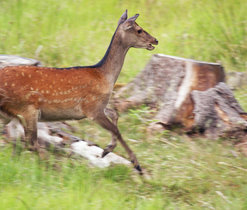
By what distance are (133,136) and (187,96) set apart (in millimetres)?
923

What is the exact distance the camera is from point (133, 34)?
18.4 feet

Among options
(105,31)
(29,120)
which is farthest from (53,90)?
(105,31)

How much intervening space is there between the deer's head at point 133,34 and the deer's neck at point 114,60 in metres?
0.07

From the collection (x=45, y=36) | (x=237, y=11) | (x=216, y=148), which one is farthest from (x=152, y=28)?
(x=216, y=148)

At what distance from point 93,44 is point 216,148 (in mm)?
3685

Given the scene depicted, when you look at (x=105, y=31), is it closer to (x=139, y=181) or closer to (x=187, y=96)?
(x=187, y=96)

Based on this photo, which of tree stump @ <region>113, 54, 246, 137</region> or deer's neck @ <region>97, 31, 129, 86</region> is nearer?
deer's neck @ <region>97, 31, 129, 86</region>

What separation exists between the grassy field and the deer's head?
4.04 feet

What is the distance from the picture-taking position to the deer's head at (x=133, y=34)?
5.53 m

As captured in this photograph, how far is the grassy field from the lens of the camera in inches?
175

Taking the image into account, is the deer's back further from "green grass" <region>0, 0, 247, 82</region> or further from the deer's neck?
"green grass" <region>0, 0, 247, 82</region>

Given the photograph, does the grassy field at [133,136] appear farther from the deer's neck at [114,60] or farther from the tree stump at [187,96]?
the deer's neck at [114,60]

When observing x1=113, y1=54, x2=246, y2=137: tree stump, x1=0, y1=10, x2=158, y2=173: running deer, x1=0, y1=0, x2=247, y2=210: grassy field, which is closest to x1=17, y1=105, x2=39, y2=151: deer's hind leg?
x1=0, y1=10, x2=158, y2=173: running deer

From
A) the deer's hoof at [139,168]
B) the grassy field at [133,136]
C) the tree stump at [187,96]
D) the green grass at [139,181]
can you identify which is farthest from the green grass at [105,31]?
the deer's hoof at [139,168]
